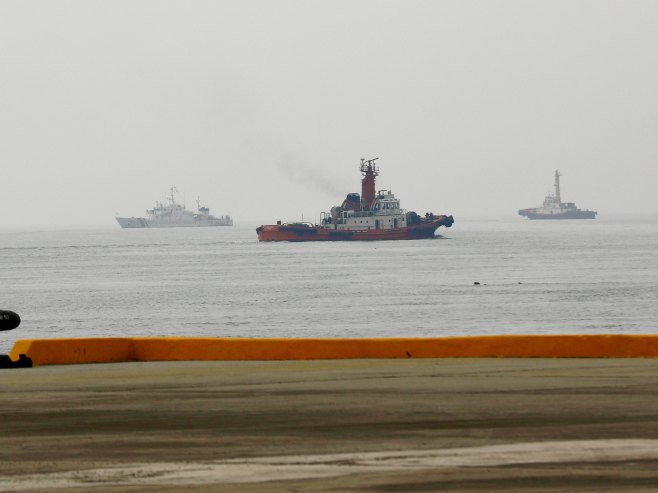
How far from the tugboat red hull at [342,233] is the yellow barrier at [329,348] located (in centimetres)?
12239

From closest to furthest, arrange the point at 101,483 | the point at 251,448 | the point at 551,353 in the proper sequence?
the point at 101,483
the point at 251,448
the point at 551,353

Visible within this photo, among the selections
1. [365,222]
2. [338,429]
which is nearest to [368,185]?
[365,222]

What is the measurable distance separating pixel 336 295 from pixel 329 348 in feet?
151

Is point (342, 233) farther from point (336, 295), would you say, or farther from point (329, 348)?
point (329, 348)

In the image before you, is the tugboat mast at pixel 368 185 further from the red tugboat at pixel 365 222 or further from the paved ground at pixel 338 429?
the paved ground at pixel 338 429

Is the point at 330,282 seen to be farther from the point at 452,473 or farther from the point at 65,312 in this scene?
the point at 452,473

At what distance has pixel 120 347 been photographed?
13172mm

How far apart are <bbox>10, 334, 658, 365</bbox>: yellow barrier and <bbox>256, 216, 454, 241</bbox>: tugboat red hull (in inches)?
4818

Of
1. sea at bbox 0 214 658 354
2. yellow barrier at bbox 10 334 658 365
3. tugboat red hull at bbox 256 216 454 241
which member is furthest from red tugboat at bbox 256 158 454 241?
yellow barrier at bbox 10 334 658 365

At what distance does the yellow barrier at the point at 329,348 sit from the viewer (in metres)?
12.2

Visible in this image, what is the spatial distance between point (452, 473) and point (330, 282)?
62957mm

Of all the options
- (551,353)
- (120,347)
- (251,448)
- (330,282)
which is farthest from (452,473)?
(330,282)

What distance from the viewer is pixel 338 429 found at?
752cm

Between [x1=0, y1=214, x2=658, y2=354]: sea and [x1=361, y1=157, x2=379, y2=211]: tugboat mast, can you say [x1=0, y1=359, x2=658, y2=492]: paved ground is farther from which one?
[x1=361, y1=157, x2=379, y2=211]: tugboat mast
